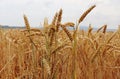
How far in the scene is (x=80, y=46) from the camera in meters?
1.86

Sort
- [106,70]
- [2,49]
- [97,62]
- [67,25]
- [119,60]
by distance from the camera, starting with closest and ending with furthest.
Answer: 1. [67,25]
2. [97,62]
3. [106,70]
4. [119,60]
5. [2,49]

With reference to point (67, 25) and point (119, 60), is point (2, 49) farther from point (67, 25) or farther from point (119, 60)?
point (67, 25)

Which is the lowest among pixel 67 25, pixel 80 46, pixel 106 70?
pixel 106 70

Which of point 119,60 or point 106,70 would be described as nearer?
point 106,70

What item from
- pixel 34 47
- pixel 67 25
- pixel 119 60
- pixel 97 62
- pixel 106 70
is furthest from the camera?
pixel 119 60

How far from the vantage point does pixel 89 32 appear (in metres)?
2.12

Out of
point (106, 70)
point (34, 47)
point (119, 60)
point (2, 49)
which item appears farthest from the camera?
point (2, 49)

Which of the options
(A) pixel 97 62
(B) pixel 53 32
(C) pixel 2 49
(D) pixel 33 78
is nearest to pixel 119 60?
(A) pixel 97 62

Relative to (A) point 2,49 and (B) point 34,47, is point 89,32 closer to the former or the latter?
(B) point 34,47

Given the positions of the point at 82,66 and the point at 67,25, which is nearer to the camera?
the point at 67,25

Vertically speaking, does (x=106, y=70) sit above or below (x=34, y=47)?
below

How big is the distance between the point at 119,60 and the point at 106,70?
223 mm

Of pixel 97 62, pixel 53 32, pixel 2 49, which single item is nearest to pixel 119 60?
pixel 97 62

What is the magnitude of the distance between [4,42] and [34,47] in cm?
114
